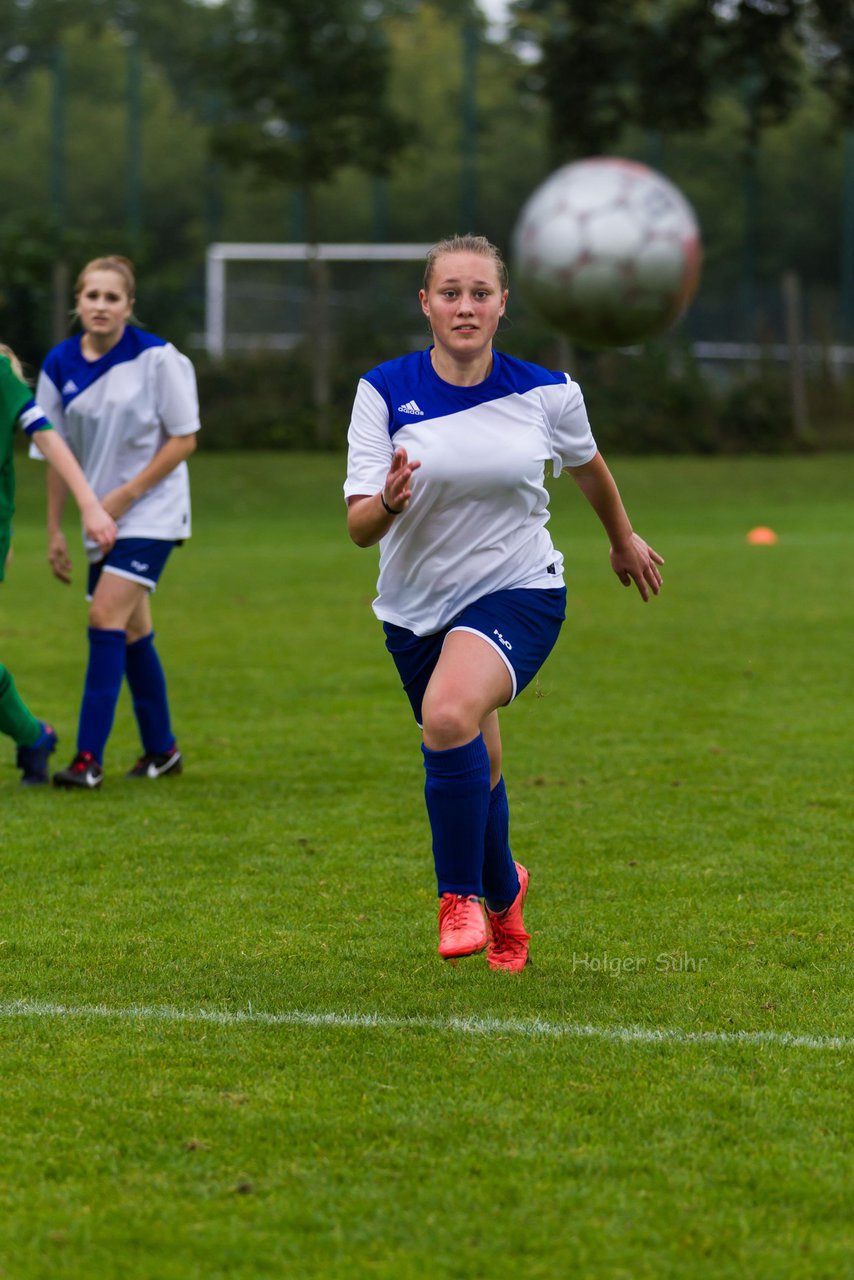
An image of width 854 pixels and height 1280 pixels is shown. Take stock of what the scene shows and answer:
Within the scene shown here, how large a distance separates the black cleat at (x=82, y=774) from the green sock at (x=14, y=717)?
19cm

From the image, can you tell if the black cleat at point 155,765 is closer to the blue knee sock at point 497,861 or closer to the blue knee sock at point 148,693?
the blue knee sock at point 148,693

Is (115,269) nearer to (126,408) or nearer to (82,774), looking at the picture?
(126,408)

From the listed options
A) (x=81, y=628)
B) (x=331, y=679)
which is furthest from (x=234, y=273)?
(x=331, y=679)

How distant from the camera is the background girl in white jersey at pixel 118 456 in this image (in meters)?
7.54

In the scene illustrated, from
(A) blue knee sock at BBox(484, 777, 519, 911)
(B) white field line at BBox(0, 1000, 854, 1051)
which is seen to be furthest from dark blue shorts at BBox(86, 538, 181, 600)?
(B) white field line at BBox(0, 1000, 854, 1051)

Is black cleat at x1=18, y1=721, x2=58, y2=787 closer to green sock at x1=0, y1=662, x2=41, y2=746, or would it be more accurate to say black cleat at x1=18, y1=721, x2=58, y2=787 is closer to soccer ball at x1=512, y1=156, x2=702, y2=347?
green sock at x1=0, y1=662, x2=41, y2=746

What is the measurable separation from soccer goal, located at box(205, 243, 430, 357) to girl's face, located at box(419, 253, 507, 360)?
87.2ft

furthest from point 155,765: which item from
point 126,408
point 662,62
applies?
point 662,62

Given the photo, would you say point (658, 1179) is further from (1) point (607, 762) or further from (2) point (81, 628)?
(2) point (81, 628)

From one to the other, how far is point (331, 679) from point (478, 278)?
619 centimetres

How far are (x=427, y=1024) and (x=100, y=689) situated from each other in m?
3.49

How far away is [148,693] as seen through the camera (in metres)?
7.80

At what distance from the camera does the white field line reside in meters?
4.30

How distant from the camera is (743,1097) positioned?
12.8 ft
